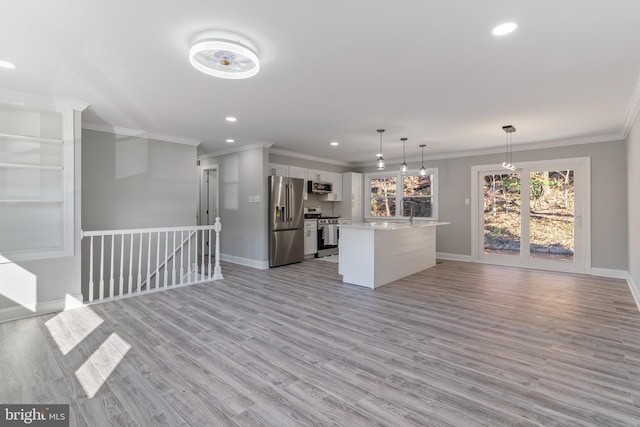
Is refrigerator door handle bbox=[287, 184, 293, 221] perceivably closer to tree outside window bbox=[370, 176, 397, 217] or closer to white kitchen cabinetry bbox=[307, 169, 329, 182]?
white kitchen cabinetry bbox=[307, 169, 329, 182]

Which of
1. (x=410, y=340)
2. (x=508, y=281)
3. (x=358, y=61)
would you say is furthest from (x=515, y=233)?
(x=358, y=61)

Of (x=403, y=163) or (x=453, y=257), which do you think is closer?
(x=403, y=163)

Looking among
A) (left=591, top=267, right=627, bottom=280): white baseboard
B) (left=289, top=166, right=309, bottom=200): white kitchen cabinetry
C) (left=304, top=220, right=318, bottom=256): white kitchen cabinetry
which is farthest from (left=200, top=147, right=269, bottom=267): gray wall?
(left=591, top=267, right=627, bottom=280): white baseboard

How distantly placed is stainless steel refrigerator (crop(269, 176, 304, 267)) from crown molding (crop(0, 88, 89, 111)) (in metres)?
3.25

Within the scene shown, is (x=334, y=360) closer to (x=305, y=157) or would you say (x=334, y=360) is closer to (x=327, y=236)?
(x=327, y=236)

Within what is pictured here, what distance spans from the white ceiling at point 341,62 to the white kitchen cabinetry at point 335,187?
135 inches

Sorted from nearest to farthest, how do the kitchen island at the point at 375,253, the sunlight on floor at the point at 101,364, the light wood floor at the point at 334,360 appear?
the light wood floor at the point at 334,360
the sunlight on floor at the point at 101,364
the kitchen island at the point at 375,253

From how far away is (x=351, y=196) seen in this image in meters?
8.38

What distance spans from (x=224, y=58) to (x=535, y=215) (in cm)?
640

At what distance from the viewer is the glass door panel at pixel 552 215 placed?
232 inches

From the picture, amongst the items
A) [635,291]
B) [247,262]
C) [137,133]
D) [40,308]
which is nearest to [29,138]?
[137,133]

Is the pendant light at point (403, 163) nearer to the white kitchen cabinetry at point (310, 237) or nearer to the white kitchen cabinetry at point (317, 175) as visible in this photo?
the white kitchen cabinetry at point (317, 175)

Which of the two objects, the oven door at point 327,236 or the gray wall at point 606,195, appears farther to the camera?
the oven door at point 327,236

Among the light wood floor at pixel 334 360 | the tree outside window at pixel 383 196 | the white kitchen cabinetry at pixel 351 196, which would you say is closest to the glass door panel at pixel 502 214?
the tree outside window at pixel 383 196
